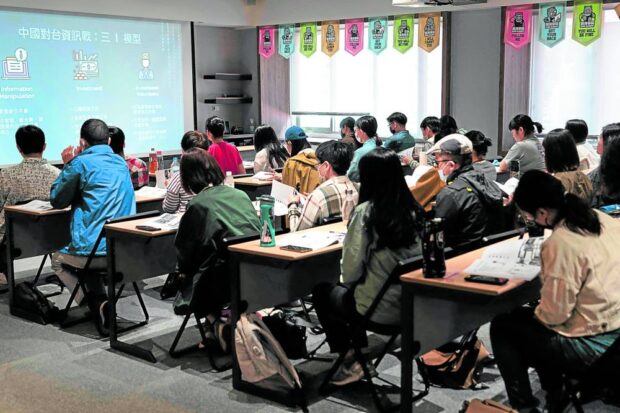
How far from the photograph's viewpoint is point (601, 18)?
23.0 ft

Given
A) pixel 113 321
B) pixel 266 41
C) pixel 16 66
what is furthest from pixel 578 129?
pixel 16 66

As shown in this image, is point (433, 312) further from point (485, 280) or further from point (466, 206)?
point (466, 206)

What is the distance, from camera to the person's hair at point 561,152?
454 centimetres

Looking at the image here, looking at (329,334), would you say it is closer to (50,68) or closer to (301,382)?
(301,382)

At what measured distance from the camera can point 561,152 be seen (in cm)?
458

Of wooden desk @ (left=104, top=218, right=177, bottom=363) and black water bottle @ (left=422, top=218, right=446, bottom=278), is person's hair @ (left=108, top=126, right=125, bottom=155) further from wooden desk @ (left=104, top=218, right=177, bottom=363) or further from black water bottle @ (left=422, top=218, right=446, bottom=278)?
black water bottle @ (left=422, top=218, right=446, bottom=278)

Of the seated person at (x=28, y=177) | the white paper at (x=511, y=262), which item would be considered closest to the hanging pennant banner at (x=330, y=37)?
the seated person at (x=28, y=177)

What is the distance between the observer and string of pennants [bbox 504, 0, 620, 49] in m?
7.05

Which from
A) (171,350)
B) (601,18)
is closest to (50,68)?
(171,350)

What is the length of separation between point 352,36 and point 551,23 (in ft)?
8.01

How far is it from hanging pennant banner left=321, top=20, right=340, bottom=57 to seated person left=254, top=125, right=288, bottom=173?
2.74 metres

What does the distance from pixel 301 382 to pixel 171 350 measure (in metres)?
0.88

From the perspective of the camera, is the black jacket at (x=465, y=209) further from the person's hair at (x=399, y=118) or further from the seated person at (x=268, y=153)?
the person's hair at (x=399, y=118)

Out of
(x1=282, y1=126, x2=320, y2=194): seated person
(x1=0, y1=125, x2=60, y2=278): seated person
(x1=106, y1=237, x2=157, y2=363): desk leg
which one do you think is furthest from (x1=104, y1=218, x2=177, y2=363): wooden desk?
(x1=282, y1=126, x2=320, y2=194): seated person
